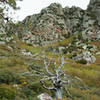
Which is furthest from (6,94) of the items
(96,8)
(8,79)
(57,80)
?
(96,8)

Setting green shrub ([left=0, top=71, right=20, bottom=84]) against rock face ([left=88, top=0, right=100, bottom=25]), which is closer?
green shrub ([left=0, top=71, right=20, bottom=84])

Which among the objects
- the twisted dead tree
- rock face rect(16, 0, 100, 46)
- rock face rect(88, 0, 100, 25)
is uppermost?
rock face rect(88, 0, 100, 25)

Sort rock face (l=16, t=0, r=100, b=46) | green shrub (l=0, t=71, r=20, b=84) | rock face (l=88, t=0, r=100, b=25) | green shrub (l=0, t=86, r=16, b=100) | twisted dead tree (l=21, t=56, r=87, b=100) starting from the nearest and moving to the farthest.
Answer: green shrub (l=0, t=86, r=16, b=100) < twisted dead tree (l=21, t=56, r=87, b=100) < green shrub (l=0, t=71, r=20, b=84) < rock face (l=16, t=0, r=100, b=46) < rock face (l=88, t=0, r=100, b=25)

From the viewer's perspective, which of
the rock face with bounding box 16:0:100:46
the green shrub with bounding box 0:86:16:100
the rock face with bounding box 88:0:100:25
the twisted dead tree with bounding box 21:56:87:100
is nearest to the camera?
the green shrub with bounding box 0:86:16:100

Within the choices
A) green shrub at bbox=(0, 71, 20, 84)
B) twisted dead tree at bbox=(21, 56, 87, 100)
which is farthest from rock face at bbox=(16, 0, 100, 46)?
green shrub at bbox=(0, 71, 20, 84)

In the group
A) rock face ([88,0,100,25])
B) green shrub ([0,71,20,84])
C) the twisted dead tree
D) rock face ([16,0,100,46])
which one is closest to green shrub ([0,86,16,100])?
the twisted dead tree

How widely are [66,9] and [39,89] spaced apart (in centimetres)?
7322

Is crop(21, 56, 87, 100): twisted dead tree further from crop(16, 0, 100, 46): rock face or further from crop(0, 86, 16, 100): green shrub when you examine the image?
crop(16, 0, 100, 46): rock face

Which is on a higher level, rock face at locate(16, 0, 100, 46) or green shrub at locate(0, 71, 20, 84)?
rock face at locate(16, 0, 100, 46)

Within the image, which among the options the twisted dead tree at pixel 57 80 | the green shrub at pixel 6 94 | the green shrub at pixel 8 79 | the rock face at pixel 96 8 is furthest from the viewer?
the rock face at pixel 96 8

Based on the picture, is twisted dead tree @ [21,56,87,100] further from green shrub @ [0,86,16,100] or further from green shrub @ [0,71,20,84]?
green shrub @ [0,86,16,100]

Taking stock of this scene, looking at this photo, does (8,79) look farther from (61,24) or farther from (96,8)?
(96,8)

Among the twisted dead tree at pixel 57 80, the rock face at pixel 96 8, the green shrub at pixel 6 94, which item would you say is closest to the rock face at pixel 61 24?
the rock face at pixel 96 8

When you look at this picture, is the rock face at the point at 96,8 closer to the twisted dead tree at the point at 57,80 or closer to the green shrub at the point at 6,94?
the twisted dead tree at the point at 57,80
